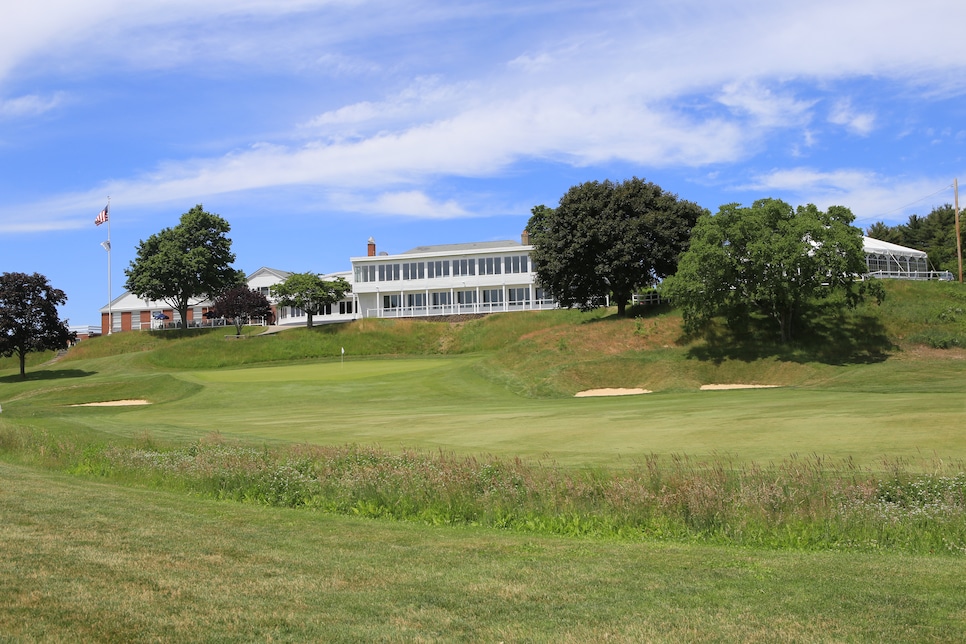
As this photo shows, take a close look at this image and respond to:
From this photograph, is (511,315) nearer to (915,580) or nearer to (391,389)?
(391,389)

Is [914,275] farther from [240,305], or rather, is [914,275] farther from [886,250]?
[240,305]

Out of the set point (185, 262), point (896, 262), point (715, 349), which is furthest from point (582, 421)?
point (185, 262)

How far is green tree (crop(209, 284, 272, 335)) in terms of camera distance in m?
90.9

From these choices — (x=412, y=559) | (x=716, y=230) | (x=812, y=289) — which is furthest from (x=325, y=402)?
(x=412, y=559)

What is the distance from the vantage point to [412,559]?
9828 millimetres

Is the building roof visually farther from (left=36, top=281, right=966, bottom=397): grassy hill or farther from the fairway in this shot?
the fairway

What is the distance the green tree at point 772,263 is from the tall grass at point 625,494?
34.8 m

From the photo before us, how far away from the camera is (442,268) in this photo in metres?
94.6

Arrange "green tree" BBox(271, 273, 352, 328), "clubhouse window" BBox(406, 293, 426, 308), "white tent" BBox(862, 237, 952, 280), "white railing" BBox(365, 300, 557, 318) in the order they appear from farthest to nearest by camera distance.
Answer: "clubhouse window" BBox(406, 293, 426, 308) < "white railing" BBox(365, 300, 557, 318) < "green tree" BBox(271, 273, 352, 328) < "white tent" BBox(862, 237, 952, 280)

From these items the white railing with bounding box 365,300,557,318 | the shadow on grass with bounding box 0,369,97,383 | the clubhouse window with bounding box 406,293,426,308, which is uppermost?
the clubhouse window with bounding box 406,293,426,308

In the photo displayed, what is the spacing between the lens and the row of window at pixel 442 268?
305 ft

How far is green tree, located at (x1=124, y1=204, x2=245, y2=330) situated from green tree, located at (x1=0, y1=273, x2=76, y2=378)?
20.8m

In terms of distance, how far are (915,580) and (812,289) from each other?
44511mm

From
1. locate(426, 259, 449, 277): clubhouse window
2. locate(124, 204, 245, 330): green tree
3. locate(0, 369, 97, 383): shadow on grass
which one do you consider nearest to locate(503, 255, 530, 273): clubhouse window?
locate(426, 259, 449, 277): clubhouse window
